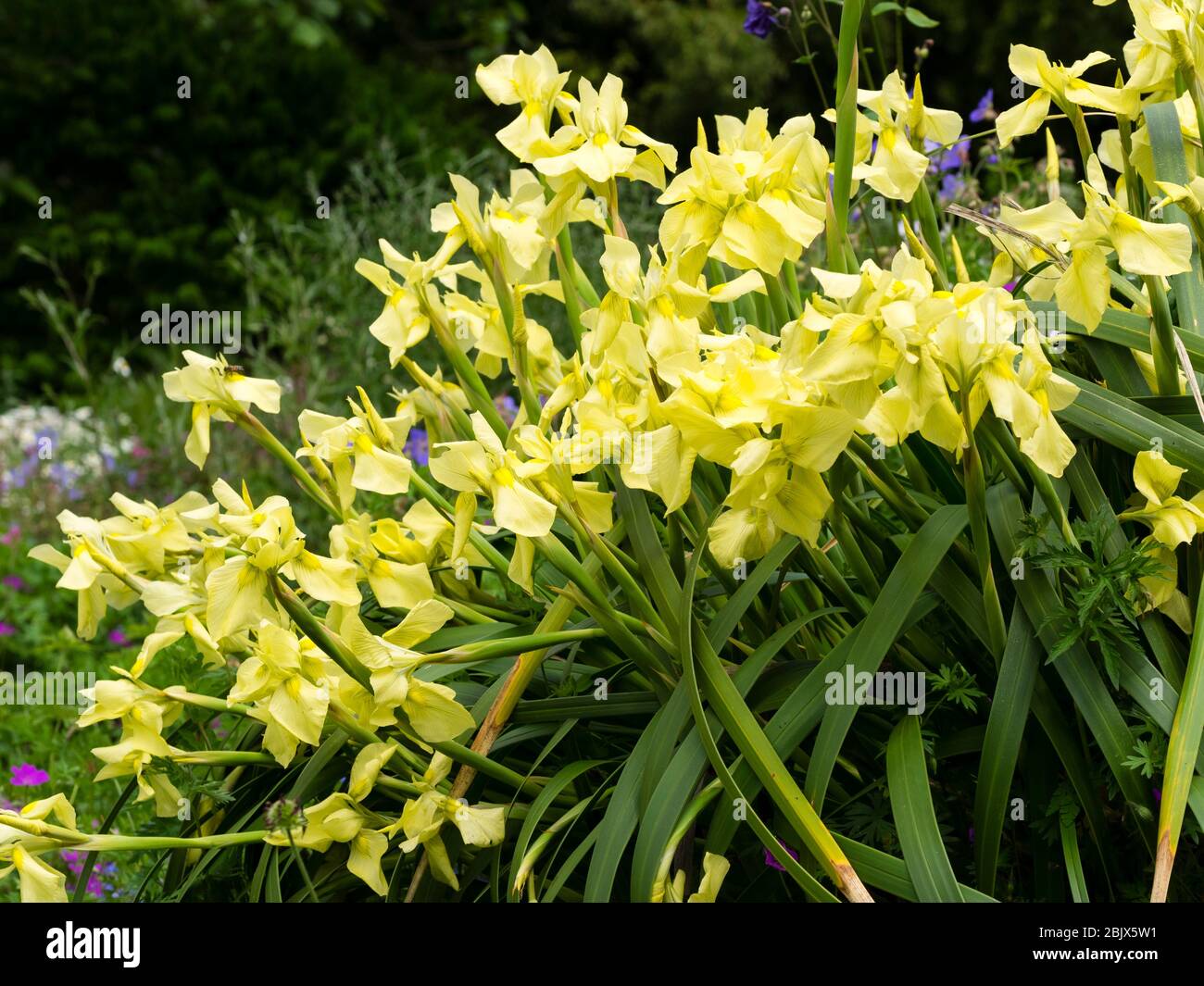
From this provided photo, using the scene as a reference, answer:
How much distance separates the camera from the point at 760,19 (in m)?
2.96

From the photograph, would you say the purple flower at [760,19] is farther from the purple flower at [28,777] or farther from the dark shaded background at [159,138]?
the dark shaded background at [159,138]

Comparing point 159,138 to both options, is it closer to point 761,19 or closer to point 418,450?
point 418,450

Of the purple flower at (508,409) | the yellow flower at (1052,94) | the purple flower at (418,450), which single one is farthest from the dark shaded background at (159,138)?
the yellow flower at (1052,94)

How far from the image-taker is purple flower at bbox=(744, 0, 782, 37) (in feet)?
9.57

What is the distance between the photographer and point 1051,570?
136cm

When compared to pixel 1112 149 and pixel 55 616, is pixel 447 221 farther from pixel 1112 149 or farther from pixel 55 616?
pixel 55 616

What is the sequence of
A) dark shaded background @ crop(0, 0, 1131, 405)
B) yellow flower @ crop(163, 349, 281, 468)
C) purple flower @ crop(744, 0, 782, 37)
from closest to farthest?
yellow flower @ crop(163, 349, 281, 468) < purple flower @ crop(744, 0, 782, 37) < dark shaded background @ crop(0, 0, 1131, 405)

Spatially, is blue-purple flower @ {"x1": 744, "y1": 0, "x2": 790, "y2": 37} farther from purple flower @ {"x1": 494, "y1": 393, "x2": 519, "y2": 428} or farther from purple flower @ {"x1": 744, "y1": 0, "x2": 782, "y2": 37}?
purple flower @ {"x1": 494, "y1": 393, "x2": 519, "y2": 428}

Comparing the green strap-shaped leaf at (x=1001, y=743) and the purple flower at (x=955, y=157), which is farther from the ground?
the purple flower at (x=955, y=157)

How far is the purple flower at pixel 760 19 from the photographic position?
115 inches

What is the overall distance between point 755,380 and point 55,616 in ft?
10.5

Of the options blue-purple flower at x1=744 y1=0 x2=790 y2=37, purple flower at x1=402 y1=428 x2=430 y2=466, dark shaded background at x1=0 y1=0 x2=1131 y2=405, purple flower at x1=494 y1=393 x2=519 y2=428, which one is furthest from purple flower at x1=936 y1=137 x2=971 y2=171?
dark shaded background at x1=0 y1=0 x2=1131 y2=405

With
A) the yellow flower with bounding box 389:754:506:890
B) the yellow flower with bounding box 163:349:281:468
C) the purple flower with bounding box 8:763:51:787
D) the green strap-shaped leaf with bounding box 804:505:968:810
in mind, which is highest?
the yellow flower with bounding box 163:349:281:468

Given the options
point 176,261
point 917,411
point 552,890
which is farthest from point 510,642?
point 176,261
